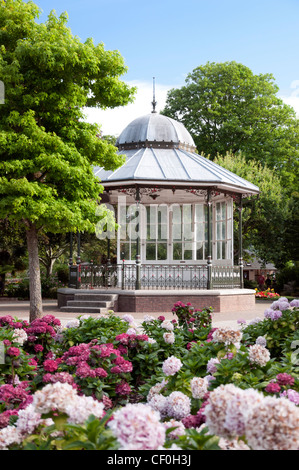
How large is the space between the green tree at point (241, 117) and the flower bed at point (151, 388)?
2914cm

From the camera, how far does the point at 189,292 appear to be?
16.0 meters

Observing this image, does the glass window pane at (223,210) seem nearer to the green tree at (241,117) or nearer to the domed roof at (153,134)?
the domed roof at (153,134)

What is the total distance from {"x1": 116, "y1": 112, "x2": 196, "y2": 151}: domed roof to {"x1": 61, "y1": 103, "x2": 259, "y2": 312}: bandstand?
0.12 feet

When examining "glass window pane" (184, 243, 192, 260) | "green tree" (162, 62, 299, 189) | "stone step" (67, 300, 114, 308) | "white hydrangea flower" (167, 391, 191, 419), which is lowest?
"stone step" (67, 300, 114, 308)

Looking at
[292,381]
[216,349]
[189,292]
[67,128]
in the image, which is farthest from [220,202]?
[292,381]

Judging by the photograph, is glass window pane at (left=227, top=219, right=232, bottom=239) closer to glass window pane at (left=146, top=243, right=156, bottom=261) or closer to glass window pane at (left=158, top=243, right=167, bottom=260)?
glass window pane at (left=158, top=243, right=167, bottom=260)

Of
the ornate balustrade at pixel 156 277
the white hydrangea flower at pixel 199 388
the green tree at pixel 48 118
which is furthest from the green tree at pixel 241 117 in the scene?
the white hydrangea flower at pixel 199 388

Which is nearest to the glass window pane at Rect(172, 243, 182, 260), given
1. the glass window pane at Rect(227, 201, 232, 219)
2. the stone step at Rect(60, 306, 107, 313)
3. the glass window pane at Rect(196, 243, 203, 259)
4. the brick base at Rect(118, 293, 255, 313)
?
the glass window pane at Rect(196, 243, 203, 259)

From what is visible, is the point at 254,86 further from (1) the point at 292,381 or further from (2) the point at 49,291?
(1) the point at 292,381

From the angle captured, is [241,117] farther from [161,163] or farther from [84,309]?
[84,309]

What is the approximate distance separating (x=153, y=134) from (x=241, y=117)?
59.4ft

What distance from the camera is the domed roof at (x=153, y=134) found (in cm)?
1883

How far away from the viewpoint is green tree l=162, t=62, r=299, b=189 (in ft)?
115

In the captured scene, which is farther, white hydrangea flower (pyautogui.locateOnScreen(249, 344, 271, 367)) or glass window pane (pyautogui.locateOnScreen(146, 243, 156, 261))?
glass window pane (pyautogui.locateOnScreen(146, 243, 156, 261))
